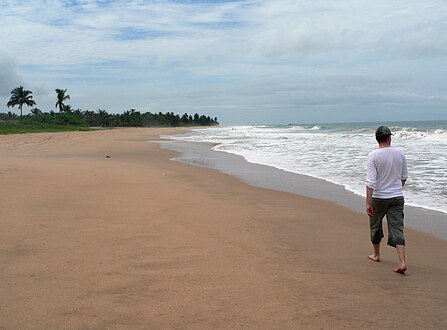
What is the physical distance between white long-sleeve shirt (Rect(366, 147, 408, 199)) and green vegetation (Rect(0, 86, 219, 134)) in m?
50.7

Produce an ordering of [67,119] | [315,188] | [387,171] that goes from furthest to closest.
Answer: [67,119] → [315,188] → [387,171]

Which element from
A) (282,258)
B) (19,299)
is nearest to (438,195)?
(282,258)

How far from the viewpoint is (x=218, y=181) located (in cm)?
1182

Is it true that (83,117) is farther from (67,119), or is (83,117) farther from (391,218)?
(391,218)

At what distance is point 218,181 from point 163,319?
329 inches

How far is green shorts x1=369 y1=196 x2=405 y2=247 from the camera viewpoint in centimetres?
490

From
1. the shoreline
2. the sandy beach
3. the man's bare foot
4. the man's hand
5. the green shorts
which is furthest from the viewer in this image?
the shoreline

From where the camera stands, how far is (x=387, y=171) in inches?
196

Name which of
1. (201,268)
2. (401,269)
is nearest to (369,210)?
(401,269)

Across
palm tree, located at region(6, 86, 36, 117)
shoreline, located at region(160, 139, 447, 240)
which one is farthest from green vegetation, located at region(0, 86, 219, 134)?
shoreline, located at region(160, 139, 447, 240)

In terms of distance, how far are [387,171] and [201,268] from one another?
2.32m

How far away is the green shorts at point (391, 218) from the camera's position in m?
4.90

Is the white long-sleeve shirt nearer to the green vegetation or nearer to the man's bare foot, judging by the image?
the man's bare foot

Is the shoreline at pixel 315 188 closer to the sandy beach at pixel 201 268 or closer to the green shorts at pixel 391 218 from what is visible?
the sandy beach at pixel 201 268
